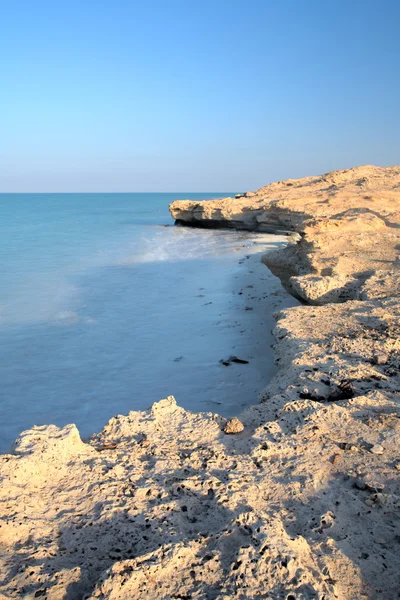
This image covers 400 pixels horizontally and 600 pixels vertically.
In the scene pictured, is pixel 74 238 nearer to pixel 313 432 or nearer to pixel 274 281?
pixel 274 281

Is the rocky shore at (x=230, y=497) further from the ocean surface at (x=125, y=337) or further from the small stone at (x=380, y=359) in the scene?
the ocean surface at (x=125, y=337)

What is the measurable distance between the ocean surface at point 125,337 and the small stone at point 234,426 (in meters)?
1.44

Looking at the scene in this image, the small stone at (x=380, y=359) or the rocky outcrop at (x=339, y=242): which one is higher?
the rocky outcrop at (x=339, y=242)

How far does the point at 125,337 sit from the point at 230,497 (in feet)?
17.5

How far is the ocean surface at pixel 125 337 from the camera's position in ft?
16.4

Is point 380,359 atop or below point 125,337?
atop

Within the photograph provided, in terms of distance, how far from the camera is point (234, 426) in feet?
9.41

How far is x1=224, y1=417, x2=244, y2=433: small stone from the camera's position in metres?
2.85

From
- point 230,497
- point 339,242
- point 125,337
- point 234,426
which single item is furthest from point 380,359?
point 125,337

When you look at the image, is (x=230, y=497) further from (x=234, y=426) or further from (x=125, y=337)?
(x=125, y=337)

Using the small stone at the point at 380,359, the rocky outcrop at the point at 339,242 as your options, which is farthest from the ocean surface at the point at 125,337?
the small stone at the point at 380,359

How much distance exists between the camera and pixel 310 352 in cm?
380

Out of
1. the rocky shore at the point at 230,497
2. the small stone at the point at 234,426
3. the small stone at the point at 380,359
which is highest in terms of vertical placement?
the small stone at the point at 380,359

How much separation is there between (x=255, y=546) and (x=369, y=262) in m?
5.58
